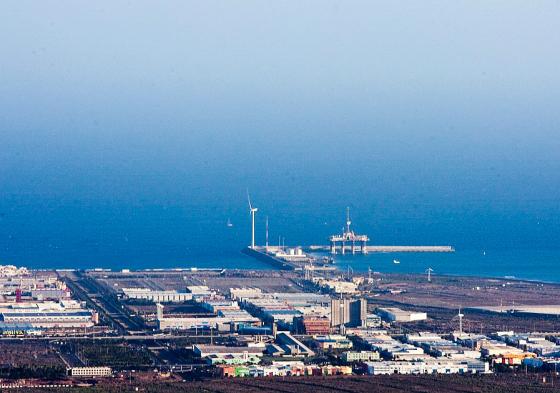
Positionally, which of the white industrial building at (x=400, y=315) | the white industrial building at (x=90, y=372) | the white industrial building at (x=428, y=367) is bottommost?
the white industrial building at (x=90, y=372)

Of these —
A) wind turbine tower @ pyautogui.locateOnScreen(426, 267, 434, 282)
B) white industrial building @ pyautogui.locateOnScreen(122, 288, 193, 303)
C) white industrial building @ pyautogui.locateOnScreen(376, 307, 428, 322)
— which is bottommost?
white industrial building @ pyautogui.locateOnScreen(376, 307, 428, 322)

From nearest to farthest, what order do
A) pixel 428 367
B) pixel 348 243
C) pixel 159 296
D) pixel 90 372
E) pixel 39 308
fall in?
Result: pixel 90 372 < pixel 428 367 < pixel 39 308 < pixel 159 296 < pixel 348 243

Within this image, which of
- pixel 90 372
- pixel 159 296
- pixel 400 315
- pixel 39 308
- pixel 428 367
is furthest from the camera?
pixel 159 296

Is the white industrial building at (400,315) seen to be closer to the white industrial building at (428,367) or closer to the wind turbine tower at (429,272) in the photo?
the white industrial building at (428,367)

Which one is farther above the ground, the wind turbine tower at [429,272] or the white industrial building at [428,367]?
the wind turbine tower at [429,272]

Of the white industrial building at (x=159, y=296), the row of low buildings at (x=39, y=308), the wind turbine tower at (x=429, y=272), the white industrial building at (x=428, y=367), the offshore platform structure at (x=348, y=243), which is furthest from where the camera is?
the offshore platform structure at (x=348, y=243)

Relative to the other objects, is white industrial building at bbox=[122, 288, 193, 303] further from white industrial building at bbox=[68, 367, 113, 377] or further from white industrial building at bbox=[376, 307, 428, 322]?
white industrial building at bbox=[68, 367, 113, 377]

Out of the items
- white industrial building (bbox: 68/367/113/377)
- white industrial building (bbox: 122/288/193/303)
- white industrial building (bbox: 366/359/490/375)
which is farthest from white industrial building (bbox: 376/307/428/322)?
white industrial building (bbox: 68/367/113/377)

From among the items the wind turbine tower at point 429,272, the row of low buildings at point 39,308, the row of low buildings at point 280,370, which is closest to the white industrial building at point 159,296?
the row of low buildings at point 39,308

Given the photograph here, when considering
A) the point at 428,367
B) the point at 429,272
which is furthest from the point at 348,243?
the point at 428,367

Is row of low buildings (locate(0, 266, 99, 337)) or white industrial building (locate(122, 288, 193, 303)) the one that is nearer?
row of low buildings (locate(0, 266, 99, 337))

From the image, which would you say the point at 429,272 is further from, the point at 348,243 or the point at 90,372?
the point at 90,372

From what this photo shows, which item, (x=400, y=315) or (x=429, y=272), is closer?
(x=400, y=315)

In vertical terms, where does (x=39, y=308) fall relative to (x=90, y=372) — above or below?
above
